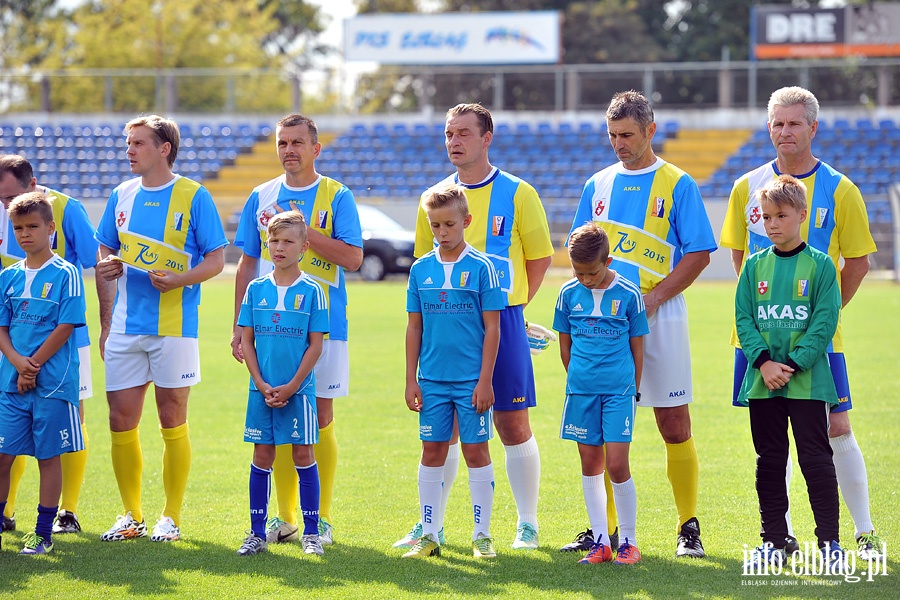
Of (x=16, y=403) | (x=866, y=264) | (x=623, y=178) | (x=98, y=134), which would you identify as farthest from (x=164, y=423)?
(x=98, y=134)

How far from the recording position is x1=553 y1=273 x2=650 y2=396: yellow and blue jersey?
498 cm

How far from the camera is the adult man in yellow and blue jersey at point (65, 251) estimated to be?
230 inches

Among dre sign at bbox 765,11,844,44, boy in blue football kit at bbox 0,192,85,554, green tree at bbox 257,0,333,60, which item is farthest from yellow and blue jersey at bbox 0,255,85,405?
green tree at bbox 257,0,333,60

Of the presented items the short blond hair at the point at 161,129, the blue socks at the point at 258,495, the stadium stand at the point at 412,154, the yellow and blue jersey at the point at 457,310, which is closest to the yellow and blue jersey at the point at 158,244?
the short blond hair at the point at 161,129

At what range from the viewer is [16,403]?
17.4 feet

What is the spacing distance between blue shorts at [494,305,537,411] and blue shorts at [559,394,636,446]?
32 centimetres

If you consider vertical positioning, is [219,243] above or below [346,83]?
below

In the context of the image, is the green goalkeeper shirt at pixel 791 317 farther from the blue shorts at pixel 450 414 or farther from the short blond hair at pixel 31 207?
the short blond hair at pixel 31 207

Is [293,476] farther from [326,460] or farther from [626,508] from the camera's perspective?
[626,508]

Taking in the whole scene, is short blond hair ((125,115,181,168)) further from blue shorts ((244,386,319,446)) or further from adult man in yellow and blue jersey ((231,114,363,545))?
blue shorts ((244,386,319,446))

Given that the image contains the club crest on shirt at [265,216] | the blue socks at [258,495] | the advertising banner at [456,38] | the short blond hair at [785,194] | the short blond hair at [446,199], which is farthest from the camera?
the advertising banner at [456,38]

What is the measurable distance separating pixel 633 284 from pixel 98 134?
3233 centimetres

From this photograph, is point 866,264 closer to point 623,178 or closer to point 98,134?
point 623,178

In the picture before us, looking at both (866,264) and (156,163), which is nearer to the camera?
(866,264)
